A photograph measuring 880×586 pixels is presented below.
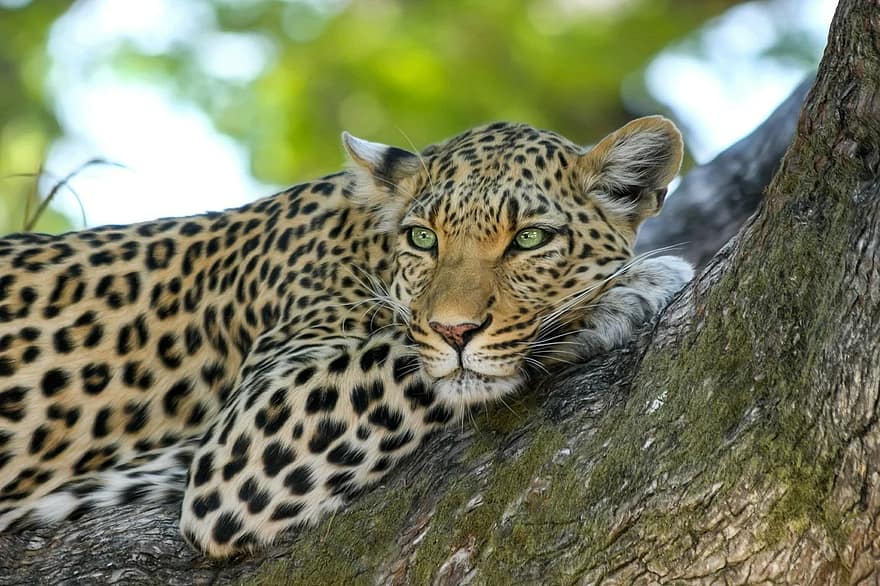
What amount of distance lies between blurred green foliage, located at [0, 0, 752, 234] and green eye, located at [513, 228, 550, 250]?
747cm

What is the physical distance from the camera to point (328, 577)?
514 cm

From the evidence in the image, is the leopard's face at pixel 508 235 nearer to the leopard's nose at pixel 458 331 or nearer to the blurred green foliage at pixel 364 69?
the leopard's nose at pixel 458 331

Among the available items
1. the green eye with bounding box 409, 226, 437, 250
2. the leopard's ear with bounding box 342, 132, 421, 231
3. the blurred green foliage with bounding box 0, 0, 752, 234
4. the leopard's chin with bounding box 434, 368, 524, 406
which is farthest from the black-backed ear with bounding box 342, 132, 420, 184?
the blurred green foliage with bounding box 0, 0, 752, 234

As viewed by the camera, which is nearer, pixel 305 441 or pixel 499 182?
pixel 305 441

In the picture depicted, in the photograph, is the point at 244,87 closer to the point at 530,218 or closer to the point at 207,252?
the point at 207,252

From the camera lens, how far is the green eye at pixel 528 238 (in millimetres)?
5863

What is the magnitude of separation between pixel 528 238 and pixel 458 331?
0.71 metres

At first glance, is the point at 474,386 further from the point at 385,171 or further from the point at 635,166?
the point at 385,171

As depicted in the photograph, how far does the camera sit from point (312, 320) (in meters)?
6.34

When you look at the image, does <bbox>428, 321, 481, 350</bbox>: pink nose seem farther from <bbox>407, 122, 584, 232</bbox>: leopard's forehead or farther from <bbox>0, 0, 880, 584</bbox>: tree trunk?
<bbox>407, 122, 584, 232</bbox>: leopard's forehead

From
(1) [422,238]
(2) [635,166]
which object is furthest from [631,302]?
(1) [422,238]

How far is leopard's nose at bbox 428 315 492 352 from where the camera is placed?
5.39 m

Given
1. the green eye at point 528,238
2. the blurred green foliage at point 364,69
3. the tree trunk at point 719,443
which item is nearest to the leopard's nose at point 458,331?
the tree trunk at point 719,443

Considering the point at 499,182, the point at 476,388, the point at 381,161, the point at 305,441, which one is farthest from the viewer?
the point at 381,161
